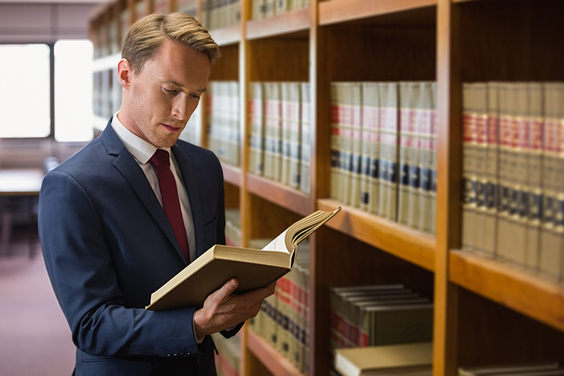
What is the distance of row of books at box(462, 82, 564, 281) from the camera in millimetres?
1054

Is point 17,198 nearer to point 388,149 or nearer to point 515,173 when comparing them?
point 388,149

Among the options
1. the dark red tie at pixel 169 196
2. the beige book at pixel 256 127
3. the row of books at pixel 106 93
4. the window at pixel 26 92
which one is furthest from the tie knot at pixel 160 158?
the window at pixel 26 92

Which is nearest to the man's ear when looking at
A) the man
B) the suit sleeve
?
the man

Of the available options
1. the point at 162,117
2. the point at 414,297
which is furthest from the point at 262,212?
the point at 162,117

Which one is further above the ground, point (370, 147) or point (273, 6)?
point (273, 6)

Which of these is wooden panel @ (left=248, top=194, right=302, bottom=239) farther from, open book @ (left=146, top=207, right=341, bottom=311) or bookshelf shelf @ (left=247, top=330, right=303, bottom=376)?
open book @ (left=146, top=207, right=341, bottom=311)

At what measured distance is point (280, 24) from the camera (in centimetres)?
221

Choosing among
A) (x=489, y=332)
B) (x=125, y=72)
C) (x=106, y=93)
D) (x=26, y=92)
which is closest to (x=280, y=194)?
(x=125, y=72)

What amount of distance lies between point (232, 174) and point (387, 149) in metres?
1.23

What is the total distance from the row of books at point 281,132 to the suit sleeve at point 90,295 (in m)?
0.79

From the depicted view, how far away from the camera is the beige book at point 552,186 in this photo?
3.41ft

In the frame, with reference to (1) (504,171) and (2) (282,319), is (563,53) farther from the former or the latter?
(2) (282,319)

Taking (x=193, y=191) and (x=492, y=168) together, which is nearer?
(x=492, y=168)

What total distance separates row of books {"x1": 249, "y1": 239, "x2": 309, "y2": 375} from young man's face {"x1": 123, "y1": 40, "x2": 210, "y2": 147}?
0.80 meters
